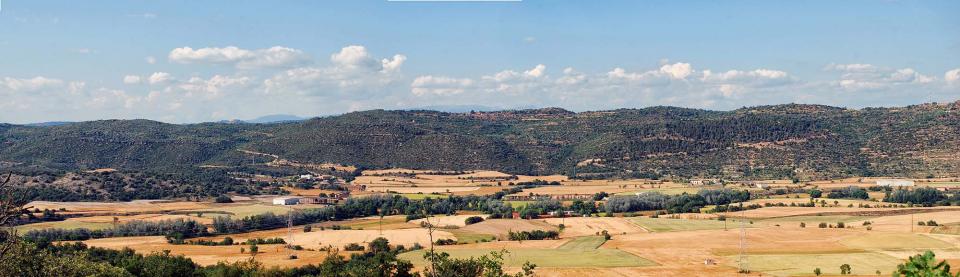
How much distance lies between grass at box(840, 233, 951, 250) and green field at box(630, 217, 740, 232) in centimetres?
1820

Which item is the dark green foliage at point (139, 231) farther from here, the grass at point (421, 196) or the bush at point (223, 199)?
the grass at point (421, 196)

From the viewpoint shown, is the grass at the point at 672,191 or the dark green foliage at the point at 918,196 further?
the grass at the point at 672,191

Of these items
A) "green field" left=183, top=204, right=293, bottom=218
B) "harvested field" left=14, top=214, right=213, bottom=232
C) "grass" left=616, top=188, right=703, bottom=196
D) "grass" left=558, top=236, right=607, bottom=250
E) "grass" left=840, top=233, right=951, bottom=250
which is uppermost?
"grass" left=616, top=188, right=703, bottom=196

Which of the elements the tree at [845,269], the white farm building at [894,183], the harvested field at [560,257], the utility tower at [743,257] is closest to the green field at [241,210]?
the harvested field at [560,257]

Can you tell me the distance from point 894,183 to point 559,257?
354ft

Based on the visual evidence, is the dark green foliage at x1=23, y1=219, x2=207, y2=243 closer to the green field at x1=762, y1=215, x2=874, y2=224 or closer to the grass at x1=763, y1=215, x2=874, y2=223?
the green field at x1=762, y1=215, x2=874, y2=224

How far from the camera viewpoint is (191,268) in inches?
2709

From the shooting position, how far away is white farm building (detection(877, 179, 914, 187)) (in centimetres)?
16193

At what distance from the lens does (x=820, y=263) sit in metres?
80.4

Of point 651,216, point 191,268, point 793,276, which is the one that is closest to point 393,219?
point 651,216

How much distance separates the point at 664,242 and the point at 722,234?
31.7ft

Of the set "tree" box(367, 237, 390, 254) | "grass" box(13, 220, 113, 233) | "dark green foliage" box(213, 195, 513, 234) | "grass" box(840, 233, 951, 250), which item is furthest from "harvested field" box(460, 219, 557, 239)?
"grass" box(13, 220, 113, 233)

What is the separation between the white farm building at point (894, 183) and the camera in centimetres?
16193

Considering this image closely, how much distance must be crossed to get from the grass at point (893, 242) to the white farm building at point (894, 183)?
70787mm
